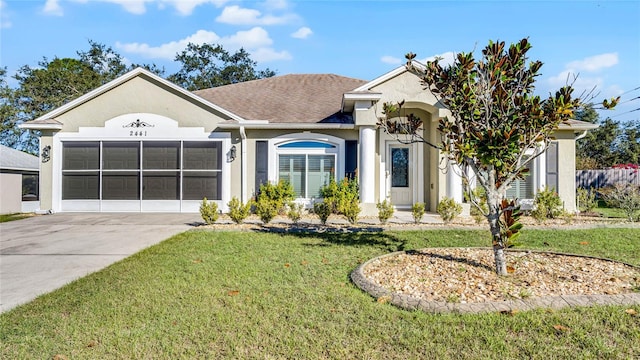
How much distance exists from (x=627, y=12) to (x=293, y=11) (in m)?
11.8

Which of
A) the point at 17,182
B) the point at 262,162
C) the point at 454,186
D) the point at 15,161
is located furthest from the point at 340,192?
the point at 15,161

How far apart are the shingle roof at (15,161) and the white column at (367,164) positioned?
1467 cm

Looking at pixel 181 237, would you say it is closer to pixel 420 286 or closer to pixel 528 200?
pixel 420 286

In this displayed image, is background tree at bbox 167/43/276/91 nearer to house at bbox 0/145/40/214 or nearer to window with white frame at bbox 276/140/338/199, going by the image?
house at bbox 0/145/40/214

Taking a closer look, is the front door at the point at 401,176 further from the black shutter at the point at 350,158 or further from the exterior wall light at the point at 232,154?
the exterior wall light at the point at 232,154

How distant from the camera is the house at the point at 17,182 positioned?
48.5 ft

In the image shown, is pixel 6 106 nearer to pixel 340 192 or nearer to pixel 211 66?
pixel 211 66

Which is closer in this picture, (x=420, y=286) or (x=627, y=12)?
(x=420, y=286)

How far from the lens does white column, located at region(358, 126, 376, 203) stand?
37.8 ft

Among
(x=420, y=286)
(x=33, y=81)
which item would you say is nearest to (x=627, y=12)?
(x=420, y=286)

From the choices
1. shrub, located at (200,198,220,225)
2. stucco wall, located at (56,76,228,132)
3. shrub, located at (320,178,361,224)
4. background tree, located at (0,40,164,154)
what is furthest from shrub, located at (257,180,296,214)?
background tree, located at (0,40,164,154)

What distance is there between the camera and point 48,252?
22.8ft

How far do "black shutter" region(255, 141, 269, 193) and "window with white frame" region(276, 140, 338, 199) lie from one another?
0.46 meters

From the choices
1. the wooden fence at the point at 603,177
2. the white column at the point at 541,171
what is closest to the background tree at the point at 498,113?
the white column at the point at 541,171
